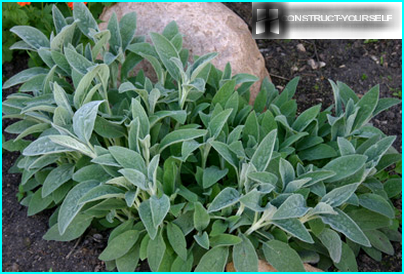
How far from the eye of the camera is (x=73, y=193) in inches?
85.8

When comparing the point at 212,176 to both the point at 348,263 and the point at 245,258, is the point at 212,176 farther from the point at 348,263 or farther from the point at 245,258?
the point at 348,263

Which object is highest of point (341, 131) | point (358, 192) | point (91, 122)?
point (91, 122)

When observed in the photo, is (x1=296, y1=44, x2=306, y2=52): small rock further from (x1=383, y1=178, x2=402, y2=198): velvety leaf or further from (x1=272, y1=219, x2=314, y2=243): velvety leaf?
(x1=272, y1=219, x2=314, y2=243): velvety leaf

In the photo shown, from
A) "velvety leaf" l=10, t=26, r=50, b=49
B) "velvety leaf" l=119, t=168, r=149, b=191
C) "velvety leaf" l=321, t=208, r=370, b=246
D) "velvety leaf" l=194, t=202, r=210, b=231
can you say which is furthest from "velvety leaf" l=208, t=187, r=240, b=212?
"velvety leaf" l=10, t=26, r=50, b=49

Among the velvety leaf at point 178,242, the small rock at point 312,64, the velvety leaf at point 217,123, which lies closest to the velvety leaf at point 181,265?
the velvety leaf at point 178,242

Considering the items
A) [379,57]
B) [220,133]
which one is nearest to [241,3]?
[379,57]

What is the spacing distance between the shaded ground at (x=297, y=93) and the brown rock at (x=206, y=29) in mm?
584

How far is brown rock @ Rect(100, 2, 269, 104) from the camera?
→ 10.1 ft

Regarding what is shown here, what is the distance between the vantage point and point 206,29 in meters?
3.12

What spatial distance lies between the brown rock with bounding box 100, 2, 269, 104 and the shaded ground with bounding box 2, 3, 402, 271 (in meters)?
0.58

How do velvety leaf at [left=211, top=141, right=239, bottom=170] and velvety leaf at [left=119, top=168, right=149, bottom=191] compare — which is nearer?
velvety leaf at [left=119, top=168, right=149, bottom=191]

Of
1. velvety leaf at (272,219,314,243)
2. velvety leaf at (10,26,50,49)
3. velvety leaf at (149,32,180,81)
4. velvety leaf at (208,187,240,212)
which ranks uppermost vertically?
velvety leaf at (10,26,50,49)

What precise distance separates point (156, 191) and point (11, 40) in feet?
6.25

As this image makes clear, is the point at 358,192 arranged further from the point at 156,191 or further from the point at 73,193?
the point at 73,193
